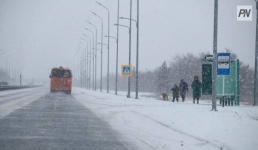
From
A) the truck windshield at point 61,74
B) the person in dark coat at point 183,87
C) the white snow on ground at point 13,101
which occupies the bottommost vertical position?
the white snow on ground at point 13,101

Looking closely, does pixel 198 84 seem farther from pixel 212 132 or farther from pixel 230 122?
pixel 212 132

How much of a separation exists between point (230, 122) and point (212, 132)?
245 cm

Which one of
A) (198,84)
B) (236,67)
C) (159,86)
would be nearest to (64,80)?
(198,84)

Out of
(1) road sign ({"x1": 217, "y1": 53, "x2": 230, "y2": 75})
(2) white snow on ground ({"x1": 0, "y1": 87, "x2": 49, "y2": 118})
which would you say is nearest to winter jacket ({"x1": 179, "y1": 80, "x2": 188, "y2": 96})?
(2) white snow on ground ({"x1": 0, "y1": 87, "x2": 49, "y2": 118})

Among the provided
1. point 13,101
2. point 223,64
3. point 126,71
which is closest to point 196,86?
point 126,71

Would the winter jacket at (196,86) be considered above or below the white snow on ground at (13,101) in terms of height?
above

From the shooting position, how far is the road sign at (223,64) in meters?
18.5

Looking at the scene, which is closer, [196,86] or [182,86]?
[196,86]

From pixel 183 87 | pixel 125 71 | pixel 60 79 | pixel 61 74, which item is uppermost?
pixel 125 71

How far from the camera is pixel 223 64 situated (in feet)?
61.5

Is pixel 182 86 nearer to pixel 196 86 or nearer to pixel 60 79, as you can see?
pixel 196 86

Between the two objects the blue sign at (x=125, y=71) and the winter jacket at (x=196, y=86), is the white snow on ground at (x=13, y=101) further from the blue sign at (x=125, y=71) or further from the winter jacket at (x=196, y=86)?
the winter jacket at (x=196, y=86)

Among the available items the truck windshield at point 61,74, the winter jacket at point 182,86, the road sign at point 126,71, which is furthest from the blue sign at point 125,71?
the truck windshield at point 61,74

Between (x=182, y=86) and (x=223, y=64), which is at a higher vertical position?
(x=223, y=64)
